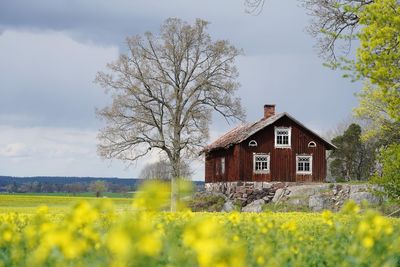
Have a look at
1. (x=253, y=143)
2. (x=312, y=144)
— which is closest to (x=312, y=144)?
(x=312, y=144)

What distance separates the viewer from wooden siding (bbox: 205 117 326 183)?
4222 cm

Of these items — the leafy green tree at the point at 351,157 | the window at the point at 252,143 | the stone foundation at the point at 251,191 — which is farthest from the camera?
the leafy green tree at the point at 351,157

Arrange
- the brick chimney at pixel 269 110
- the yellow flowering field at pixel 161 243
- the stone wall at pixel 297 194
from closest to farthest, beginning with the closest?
the yellow flowering field at pixel 161 243
the stone wall at pixel 297 194
the brick chimney at pixel 269 110

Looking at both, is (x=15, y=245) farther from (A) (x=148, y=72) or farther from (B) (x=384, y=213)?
(A) (x=148, y=72)

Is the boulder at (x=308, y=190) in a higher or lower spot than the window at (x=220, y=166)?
lower

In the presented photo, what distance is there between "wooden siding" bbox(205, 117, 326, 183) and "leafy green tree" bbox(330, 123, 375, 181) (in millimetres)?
11648

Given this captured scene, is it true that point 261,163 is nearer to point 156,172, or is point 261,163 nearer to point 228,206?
point 228,206

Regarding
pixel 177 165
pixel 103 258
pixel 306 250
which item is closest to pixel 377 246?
pixel 306 250

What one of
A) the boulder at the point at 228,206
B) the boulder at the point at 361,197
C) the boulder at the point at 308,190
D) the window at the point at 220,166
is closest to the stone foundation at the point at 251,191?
the boulder at the point at 228,206

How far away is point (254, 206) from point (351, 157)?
1990 centimetres

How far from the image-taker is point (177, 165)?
1548 inches

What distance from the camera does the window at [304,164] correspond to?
141ft

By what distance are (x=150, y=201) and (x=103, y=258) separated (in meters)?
0.62

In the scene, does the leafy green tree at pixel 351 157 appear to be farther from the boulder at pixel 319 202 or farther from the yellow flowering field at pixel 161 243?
the yellow flowering field at pixel 161 243
